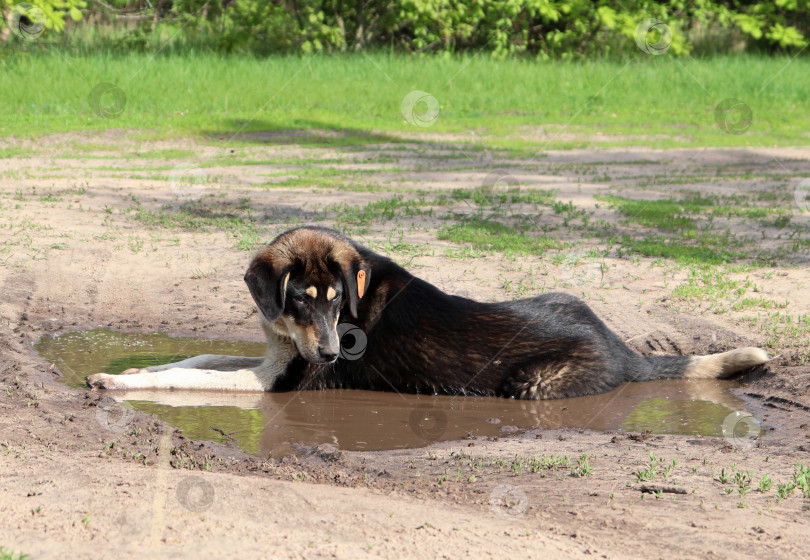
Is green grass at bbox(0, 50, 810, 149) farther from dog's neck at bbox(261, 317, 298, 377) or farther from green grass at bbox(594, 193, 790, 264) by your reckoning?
dog's neck at bbox(261, 317, 298, 377)

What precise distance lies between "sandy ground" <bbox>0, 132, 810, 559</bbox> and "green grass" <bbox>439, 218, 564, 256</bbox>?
273mm

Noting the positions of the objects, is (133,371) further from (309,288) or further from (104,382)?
(309,288)

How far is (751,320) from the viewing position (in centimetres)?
822

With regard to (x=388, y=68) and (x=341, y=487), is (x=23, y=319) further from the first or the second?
(x=388, y=68)

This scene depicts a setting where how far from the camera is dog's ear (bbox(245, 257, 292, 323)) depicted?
245 inches

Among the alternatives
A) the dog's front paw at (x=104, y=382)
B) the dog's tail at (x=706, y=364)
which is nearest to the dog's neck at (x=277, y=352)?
the dog's front paw at (x=104, y=382)

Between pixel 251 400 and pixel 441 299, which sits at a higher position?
pixel 441 299

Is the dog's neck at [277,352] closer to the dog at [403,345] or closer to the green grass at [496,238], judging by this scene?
the dog at [403,345]

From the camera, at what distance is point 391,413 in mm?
6422

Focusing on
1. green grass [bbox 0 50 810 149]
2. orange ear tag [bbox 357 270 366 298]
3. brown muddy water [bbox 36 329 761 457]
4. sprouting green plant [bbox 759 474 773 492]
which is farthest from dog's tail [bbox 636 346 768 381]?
green grass [bbox 0 50 810 149]

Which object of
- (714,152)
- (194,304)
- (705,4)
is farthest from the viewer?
(705,4)

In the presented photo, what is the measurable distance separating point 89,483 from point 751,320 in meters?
5.88

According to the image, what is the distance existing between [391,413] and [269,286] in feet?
3.86

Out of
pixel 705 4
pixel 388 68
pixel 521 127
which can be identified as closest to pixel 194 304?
pixel 521 127
